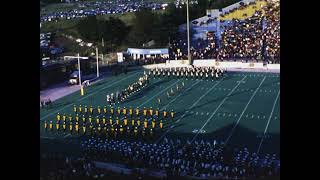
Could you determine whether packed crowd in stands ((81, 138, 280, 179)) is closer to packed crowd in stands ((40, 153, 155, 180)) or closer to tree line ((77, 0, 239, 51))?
packed crowd in stands ((40, 153, 155, 180))

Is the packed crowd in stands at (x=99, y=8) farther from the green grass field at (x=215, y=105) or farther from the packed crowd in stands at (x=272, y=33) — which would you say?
the green grass field at (x=215, y=105)

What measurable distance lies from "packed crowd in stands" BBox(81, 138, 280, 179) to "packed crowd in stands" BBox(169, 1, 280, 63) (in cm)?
817

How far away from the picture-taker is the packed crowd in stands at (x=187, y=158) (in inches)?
272

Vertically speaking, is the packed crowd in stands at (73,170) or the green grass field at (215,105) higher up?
the green grass field at (215,105)

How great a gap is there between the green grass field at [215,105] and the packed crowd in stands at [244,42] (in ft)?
7.35

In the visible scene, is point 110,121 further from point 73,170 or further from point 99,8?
point 99,8

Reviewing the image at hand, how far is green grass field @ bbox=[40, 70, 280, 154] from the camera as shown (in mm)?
8625

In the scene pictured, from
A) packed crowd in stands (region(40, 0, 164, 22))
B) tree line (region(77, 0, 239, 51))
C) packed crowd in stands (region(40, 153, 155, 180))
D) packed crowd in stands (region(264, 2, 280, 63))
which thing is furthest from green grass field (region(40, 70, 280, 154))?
packed crowd in stands (region(40, 0, 164, 22))

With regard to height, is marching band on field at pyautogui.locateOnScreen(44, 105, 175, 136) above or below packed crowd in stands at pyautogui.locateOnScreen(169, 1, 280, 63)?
below

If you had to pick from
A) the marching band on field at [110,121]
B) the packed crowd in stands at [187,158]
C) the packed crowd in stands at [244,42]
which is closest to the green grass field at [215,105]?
the marching band on field at [110,121]

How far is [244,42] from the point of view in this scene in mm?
17641

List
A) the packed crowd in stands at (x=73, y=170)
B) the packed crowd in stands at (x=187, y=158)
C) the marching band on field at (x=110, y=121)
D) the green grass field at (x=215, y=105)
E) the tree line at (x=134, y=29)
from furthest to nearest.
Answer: the tree line at (x=134, y=29) < the marching band on field at (x=110, y=121) < the green grass field at (x=215, y=105) < the packed crowd in stands at (x=187, y=158) < the packed crowd in stands at (x=73, y=170)

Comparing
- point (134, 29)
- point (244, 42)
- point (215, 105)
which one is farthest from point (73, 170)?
point (134, 29)
